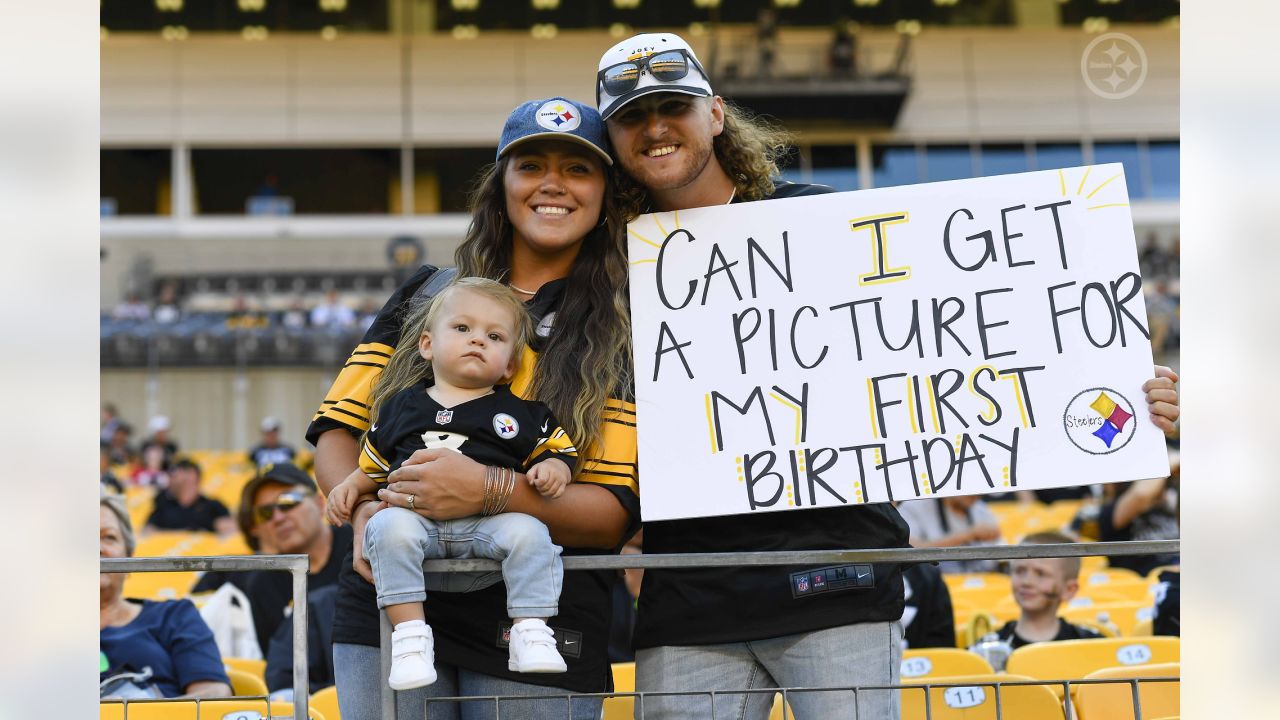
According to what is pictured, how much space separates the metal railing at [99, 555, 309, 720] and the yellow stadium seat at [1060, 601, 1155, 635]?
3.84 metres

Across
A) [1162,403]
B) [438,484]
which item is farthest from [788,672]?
[1162,403]

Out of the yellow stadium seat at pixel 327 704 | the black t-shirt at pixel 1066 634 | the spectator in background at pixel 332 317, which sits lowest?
the black t-shirt at pixel 1066 634

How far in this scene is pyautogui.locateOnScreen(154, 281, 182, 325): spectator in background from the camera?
21125mm

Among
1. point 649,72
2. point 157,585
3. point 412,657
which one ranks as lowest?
point 157,585

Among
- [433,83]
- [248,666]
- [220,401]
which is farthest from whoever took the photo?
[433,83]

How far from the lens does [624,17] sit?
2445 cm

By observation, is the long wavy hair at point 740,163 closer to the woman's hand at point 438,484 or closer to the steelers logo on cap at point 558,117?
the steelers logo on cap at point 558,117

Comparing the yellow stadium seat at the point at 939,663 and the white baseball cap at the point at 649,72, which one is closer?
the white baseball cap at the point at 649,72

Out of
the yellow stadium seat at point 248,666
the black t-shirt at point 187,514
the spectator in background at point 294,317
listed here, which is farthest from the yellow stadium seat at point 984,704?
the spectator in background at point 294,317

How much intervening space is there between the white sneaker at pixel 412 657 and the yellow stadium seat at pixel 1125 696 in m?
1.97

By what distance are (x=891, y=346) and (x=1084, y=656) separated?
2108 millimetres

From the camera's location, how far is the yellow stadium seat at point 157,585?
652 cm

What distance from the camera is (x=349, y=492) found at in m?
2.44

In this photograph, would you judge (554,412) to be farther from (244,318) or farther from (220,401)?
(220,401)
